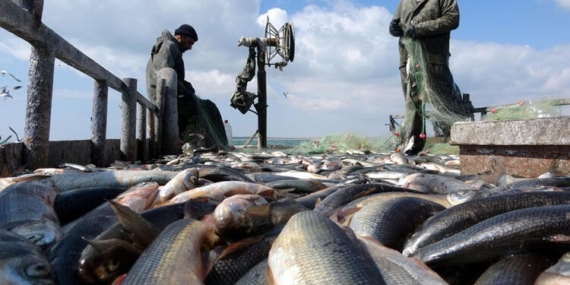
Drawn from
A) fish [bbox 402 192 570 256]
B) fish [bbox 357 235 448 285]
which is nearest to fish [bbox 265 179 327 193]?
fish [bbox 402 192 570 256]

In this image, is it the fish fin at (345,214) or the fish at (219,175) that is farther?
the fish at (219,175)

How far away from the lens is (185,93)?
15.9 metres

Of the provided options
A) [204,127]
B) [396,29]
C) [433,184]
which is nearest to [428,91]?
[396,29]

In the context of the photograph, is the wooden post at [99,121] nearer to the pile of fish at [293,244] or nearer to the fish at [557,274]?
the pile of fish at [293,244]

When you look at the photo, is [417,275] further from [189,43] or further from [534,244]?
[189,43]

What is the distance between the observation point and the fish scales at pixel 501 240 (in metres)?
2.14

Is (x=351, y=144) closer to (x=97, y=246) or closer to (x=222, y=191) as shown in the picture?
(x=222, y=191)

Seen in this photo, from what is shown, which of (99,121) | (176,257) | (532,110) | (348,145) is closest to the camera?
(176,257)

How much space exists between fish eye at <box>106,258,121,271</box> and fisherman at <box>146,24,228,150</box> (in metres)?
12.6

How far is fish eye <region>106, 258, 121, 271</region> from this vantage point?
2.09 meters

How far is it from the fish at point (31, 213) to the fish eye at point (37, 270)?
0.62 meters

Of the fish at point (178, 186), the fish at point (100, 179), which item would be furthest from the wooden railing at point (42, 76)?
the fish at point (178, 186)

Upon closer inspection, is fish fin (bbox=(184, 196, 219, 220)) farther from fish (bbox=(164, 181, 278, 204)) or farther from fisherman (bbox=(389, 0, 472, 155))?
fisherman (bbox=(389, 0, 472, 155))

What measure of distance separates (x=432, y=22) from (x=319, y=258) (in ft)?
33.2
